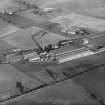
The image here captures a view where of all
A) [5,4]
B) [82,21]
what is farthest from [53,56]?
[5,4]

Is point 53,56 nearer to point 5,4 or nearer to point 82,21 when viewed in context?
point 82,21

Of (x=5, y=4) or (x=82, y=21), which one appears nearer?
(x=82, y=21)

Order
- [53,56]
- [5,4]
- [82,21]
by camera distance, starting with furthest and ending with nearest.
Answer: [5,4] < [82,21] < [53,56]

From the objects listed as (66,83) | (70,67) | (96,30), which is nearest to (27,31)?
(96,30)

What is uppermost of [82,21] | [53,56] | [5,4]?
[82,21]

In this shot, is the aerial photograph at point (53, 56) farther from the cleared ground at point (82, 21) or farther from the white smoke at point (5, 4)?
the white smoke at point (5, 4)

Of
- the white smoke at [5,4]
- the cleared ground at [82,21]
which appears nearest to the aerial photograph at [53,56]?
the cleared ground at [82,21]

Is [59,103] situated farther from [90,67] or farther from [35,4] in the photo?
[35,4]

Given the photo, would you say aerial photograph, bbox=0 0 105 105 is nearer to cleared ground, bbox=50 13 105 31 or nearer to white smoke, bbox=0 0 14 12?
cleared ground, bbox=50 13 105 31
